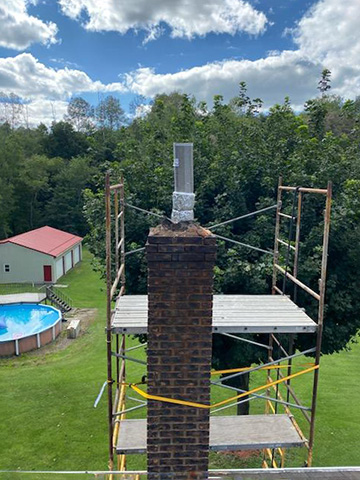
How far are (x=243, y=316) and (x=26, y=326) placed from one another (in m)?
16.4

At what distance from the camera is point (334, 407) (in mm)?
11695

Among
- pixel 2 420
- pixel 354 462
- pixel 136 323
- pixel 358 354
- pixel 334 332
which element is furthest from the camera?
pixel 358 354

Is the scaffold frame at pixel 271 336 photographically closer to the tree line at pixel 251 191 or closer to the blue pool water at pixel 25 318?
the tree line at pixel 251 191

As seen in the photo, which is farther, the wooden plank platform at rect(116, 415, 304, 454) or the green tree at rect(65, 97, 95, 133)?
the green tree at rect(65, 97, 95, 133)

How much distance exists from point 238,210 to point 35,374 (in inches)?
396

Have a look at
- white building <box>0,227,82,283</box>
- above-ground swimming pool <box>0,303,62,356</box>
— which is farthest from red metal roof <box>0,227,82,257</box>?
above-ground swimming pool <box>0,303,62,356</box>

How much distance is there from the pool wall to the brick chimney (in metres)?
14.5

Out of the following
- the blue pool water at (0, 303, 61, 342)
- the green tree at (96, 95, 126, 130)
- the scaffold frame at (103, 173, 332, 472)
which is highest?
the green tree at (96, 95, 126, 130)

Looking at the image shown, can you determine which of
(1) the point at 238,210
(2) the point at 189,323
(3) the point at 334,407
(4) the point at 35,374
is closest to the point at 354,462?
(3) the point at 334,407

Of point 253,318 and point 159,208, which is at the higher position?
point 159,208

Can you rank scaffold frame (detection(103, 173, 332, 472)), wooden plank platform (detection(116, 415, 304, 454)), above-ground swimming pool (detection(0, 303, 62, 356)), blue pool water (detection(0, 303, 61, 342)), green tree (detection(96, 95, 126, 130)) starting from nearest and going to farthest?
scaffold frame (detection(103, 173, 332, 472)) → wooden plank platform (detection(116, 415, 304, 454)) → above-ground swimming pool (detection(0, 303, 62, 356)) → blue pool water (detection(0, 303, 61, 342)) → green tree (detection(96, 95, 126, 130))

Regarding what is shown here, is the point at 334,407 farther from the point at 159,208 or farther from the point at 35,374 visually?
the point at 35,374

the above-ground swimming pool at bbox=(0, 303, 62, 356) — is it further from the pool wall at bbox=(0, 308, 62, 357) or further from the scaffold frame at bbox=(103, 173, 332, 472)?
the scaffold frame at bbox=(103, 173, 332, 472)

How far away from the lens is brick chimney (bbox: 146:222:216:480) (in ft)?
10.6
